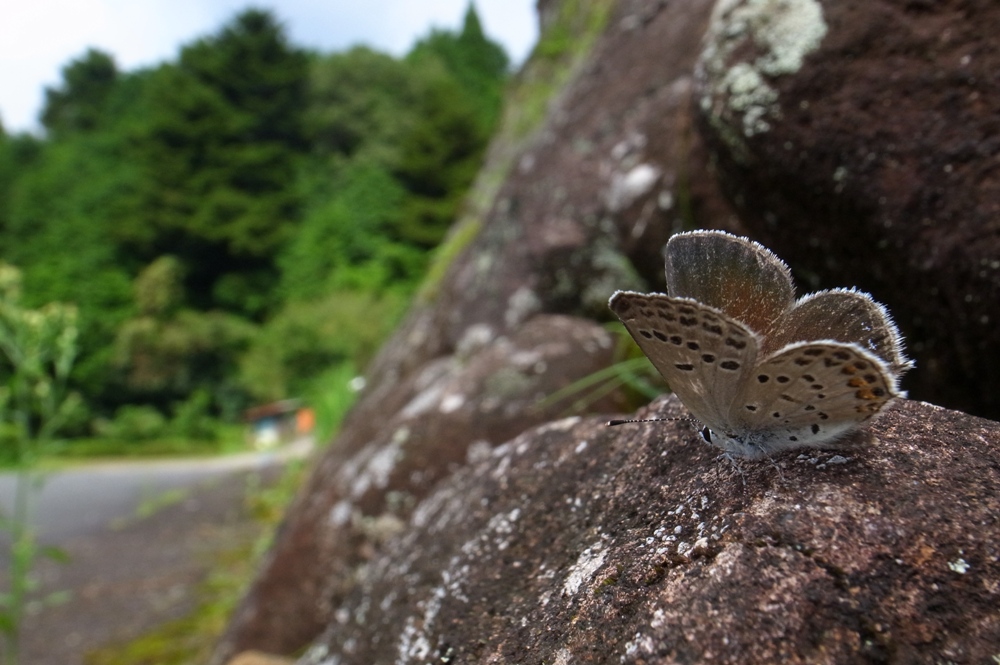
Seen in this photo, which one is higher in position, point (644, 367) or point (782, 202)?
point (782, 202)

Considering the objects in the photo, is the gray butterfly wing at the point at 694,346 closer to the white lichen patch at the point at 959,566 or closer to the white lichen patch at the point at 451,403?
the white lichen patch at the point at 959,566

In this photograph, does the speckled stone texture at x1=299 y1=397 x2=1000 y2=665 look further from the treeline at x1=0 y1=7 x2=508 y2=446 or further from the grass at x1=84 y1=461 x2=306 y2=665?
the treeline at x1=0 y1=7 x2=508 y2=446

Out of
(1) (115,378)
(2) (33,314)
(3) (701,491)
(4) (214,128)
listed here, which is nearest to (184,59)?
(4) (214,128)

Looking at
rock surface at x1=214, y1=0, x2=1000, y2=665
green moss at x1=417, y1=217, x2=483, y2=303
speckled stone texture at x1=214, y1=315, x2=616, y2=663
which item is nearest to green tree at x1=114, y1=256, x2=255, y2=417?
green moss at x1=417, y1=217, x2=483, y2=303

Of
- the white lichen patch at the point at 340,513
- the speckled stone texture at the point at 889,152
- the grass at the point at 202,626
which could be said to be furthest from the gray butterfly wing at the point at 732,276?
the grass at the point at 202,626

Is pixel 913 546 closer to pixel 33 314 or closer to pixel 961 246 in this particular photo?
pixel 961 246
